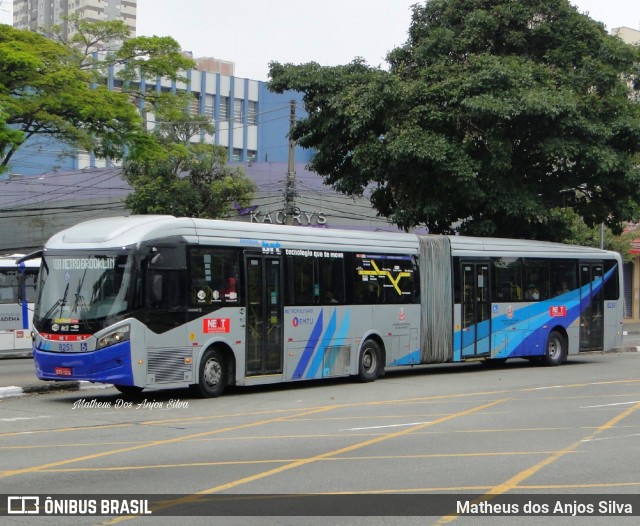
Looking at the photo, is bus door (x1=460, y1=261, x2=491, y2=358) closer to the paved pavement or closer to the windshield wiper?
the paved pavement

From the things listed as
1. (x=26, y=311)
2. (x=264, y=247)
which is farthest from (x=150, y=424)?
(x=26, y=311)

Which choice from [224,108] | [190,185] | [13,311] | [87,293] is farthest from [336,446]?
[224,108]

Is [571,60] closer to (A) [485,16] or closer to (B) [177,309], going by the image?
(A) [485,16]

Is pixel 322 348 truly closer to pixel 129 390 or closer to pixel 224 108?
pixel 129 390

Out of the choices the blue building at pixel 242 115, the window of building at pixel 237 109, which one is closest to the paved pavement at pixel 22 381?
the blue building at pixel 242 115

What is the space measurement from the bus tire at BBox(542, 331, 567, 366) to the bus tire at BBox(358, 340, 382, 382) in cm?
638

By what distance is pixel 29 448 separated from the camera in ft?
36.2

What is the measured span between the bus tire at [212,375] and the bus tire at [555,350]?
11.0 meters

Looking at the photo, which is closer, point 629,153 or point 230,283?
point 230,283

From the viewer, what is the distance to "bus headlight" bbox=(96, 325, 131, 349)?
1538cm

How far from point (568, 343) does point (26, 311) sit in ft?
54.5

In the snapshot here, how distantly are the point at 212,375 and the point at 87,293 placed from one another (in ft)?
9.15

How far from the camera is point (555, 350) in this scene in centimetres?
2575

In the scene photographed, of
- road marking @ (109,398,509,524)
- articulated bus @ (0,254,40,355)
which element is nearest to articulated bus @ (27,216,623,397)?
road marking @ (109,398,509,524)
